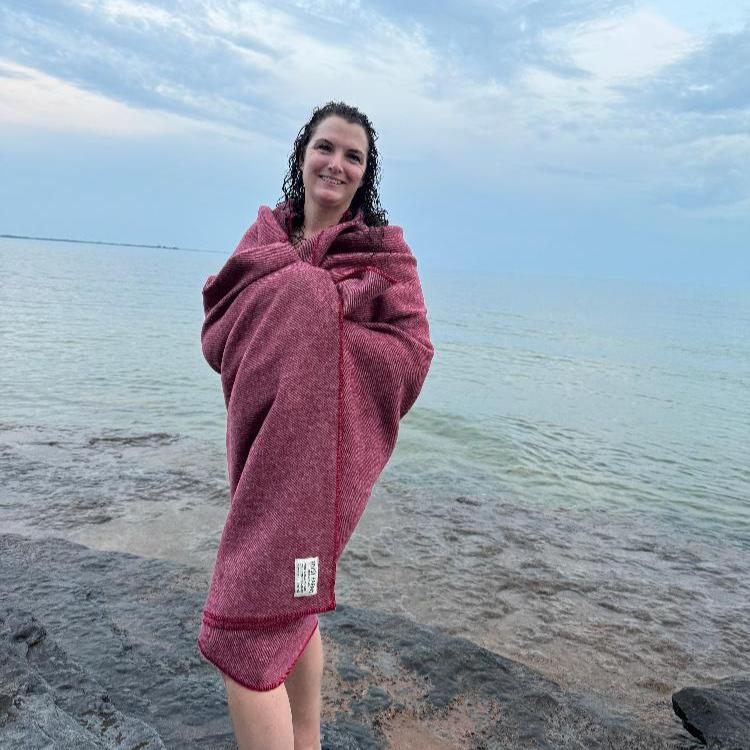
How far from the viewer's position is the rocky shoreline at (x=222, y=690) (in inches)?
117

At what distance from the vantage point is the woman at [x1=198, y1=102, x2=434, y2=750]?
2.20 m

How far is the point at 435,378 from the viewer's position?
18797 millimetres

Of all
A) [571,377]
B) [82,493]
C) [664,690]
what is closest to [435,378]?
[571,377]

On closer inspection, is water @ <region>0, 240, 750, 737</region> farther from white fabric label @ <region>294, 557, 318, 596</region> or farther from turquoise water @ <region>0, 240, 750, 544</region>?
white fabric label @ <region>294, 557, 318, 596</region>

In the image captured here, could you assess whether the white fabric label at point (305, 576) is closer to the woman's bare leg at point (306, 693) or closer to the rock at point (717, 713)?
the woman's bare leg at point (306, 693)

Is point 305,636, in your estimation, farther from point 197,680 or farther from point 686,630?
point 686,630

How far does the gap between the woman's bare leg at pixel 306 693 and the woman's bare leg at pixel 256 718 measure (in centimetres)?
37

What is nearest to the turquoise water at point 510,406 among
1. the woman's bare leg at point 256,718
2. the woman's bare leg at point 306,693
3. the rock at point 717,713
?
the rock at point 717,713

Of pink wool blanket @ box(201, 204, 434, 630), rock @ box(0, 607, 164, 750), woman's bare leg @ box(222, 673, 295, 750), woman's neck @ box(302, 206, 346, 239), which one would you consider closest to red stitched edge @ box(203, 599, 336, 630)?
pink wool blanket @ box(201, 204, 434, 630)

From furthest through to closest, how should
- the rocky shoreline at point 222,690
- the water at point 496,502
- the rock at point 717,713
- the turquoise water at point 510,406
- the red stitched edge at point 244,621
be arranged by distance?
the turquoise water at point 510,406
the water at point 496,502
the rock at point 717,713
the rocky shoreline at point 222,690
the red stitched edge at point 244,621

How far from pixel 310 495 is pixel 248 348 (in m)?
0.51

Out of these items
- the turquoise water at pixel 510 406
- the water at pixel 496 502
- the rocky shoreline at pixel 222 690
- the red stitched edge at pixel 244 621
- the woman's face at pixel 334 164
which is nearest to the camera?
the red stitched edge at pixel 244 621

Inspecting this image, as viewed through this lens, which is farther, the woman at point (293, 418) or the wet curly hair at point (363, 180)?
the wet curly hair at point (363, 180)

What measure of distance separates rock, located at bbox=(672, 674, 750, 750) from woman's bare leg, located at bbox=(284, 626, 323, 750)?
197 cm
